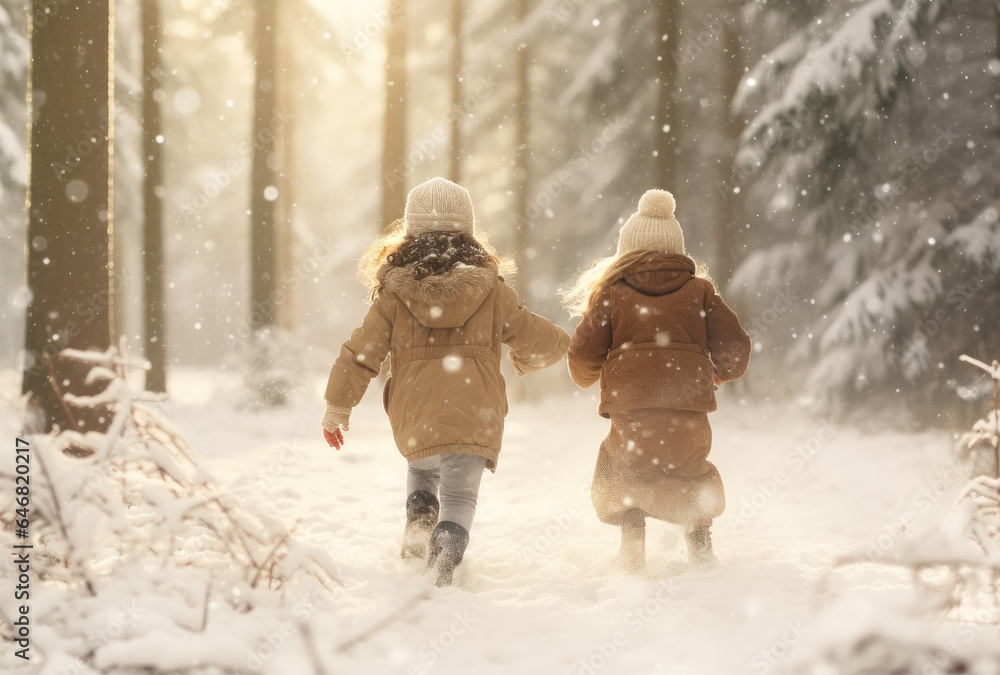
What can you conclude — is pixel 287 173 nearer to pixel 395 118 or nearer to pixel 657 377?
pixel 395 118

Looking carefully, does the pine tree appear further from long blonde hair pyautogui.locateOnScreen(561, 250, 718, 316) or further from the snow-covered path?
long blonde hair pyautogui.locateOnScreen(561, 250, 718, 316)

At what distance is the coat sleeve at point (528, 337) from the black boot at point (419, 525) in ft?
2.91

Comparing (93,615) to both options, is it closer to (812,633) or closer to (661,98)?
(812,633)

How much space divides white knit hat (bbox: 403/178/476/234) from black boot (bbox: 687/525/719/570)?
2.06 meters

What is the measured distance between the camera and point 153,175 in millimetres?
12688

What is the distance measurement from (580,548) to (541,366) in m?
1.12

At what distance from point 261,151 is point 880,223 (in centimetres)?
937

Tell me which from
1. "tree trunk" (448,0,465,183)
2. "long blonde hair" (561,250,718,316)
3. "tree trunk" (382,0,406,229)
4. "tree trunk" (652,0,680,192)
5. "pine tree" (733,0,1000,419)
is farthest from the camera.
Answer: "tree trunk" (448,0,465,183)

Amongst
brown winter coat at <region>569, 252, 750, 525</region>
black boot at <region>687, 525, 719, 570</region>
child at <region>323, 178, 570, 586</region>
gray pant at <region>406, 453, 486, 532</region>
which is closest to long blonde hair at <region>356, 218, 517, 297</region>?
child at <region>323, 178, 570, 586</region>

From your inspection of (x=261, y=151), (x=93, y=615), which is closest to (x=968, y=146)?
(x=93, y=615)

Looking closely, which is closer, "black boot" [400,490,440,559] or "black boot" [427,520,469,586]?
"black boot" [427,520,469,586]

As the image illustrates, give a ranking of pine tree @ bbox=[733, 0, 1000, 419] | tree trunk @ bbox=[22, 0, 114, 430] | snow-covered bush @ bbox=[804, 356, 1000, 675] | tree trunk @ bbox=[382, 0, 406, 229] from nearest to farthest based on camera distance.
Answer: snow-covered bush @ bbox=[804, 356, 1000, 675], tree trunk @ bbox=[22, 0, 114, 430], pine tree @ bbox=[733, 0, 1000, 419], tree trunk @ bbox=[382, 0, 406, 229]

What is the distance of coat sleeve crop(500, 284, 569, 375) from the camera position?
417cm

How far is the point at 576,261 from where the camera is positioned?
15.5 metres
